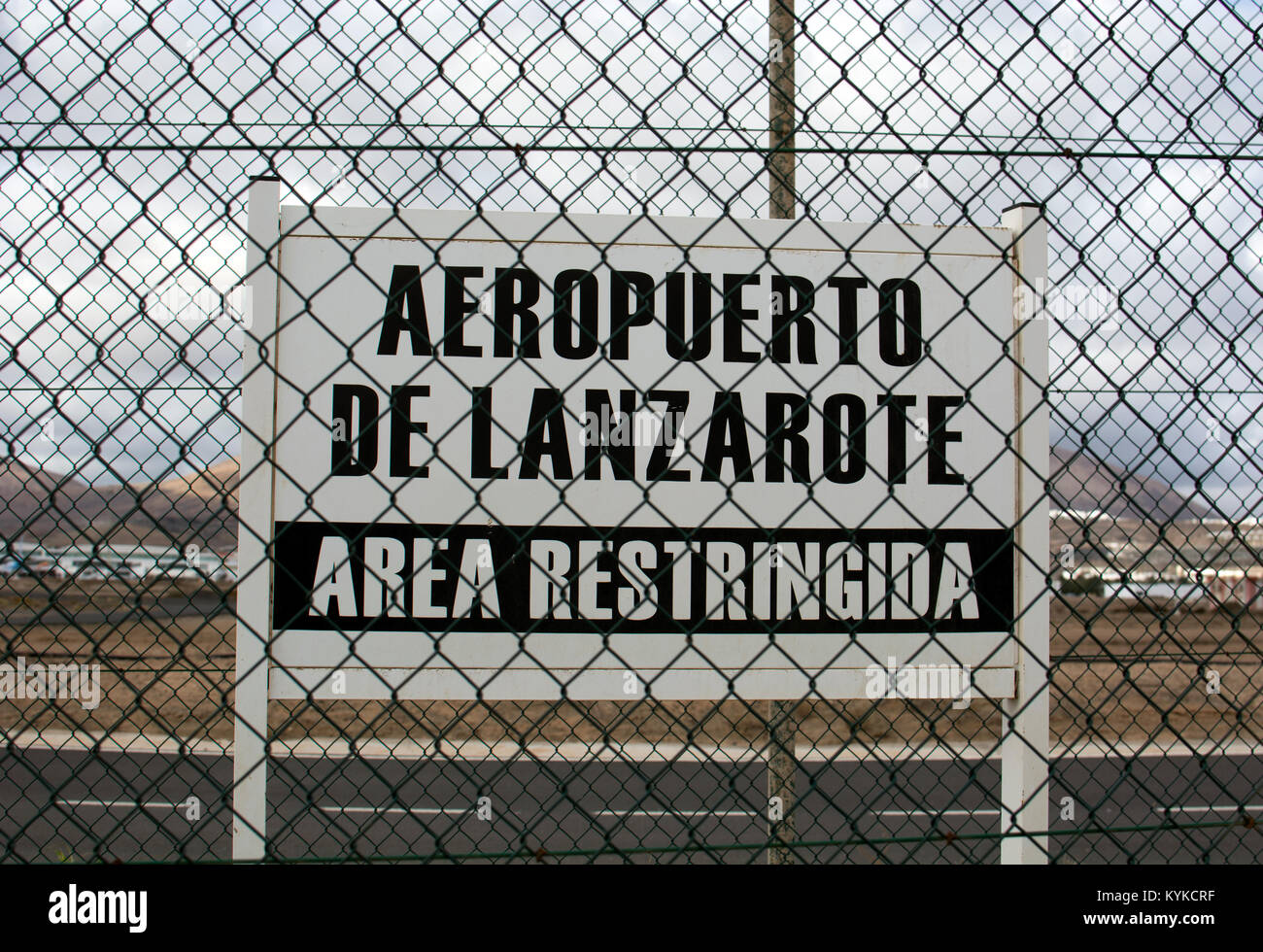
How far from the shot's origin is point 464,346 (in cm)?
195

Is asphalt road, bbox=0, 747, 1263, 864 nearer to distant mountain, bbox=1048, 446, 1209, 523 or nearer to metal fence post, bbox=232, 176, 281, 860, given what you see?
distant mountain, bbox=1048, 446, 1209, 523

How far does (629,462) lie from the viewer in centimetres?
197

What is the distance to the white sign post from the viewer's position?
6.24ft

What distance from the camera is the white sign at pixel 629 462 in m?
1.91

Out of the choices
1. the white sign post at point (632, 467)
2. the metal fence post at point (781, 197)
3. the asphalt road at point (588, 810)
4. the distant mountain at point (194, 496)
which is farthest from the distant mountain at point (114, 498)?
the asphalt road at point (588, 810)

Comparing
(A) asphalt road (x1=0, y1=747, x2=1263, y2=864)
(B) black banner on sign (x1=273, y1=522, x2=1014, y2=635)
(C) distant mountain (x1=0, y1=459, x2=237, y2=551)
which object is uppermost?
(C) distant mountain (x1=0, y1=459, x2=237, y2=551)

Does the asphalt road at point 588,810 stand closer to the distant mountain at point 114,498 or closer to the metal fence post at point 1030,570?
the distant mountain at point 114,498

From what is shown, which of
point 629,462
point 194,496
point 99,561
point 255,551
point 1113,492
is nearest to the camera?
point 99,561

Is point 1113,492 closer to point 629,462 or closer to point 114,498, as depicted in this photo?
point 629,462

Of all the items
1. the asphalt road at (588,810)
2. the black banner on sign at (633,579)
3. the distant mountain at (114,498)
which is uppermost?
the distant mountain at (114,498)

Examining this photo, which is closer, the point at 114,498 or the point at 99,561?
the point at 99,561

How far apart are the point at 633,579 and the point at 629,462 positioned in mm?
279

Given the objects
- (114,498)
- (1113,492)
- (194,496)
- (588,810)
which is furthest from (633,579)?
(588,810)

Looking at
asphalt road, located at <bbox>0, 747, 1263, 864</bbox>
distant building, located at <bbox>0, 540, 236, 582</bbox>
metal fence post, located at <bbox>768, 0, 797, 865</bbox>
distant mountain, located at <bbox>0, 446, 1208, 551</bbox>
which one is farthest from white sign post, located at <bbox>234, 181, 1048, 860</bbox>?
asphalt road, located at <bbox>0, 747, 1263, 864</bbox>
